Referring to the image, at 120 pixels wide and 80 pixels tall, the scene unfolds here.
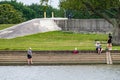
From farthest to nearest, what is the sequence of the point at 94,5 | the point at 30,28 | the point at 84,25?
the point at 84,25 < the point at 30,28 < the point at 94,5

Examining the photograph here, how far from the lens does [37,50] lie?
5731cm

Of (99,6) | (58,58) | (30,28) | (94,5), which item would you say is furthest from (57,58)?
(30,28)

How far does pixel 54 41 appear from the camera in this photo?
6900cm

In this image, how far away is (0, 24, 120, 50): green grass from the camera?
201ft

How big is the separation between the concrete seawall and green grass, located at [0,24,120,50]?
3018mm

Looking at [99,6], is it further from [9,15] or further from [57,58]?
[9,15]

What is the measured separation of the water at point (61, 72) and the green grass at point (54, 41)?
739 cm

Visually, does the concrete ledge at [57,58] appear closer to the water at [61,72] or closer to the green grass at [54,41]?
the water at [61,72]

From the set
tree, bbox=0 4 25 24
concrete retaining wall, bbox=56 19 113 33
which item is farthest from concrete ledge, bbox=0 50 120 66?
tree, bbox=0 4 25 24

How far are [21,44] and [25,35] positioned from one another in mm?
9242

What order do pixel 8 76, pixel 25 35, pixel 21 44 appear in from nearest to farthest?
pixel 8 76 → pixel 21 44 → pixel 25 35

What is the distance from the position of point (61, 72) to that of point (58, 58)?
8667mm

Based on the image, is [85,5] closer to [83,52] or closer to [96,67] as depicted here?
[83,52]

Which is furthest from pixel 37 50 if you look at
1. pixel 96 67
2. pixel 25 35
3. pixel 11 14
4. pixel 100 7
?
pixel 11 14
